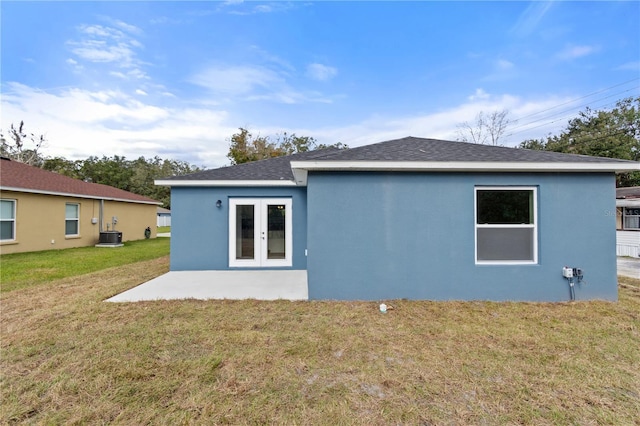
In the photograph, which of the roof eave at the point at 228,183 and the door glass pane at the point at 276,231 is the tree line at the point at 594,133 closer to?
the roof eave at the point at 228,183

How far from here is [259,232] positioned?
7742 millimetres

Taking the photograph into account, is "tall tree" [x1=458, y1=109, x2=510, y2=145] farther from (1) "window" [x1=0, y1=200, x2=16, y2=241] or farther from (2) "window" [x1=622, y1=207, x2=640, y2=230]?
(1) "window" [x1=0, y1=200, x2=16, y2=241]

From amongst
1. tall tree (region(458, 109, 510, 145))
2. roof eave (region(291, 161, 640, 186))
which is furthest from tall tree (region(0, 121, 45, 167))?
tall tree (region(458, 109, 510, 145))

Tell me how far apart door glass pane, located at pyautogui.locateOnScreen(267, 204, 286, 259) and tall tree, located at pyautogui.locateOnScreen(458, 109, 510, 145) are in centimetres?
2236

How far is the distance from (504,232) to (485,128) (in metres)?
23.5

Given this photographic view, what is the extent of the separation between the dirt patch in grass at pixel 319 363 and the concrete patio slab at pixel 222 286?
49 cm

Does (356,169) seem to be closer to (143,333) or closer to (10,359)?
(143,333)

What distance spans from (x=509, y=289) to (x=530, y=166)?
2.20 meters

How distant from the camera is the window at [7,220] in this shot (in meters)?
10.4

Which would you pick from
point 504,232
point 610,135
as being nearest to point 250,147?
point 504,232

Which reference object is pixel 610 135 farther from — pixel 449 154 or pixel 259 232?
pixel 259 232

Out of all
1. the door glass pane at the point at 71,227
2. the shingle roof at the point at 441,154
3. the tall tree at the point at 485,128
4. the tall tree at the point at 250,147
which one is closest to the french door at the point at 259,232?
the shingle roof at the point at 441,154

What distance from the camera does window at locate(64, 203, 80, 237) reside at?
13.2 metres

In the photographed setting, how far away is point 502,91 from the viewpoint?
49.4 feet
